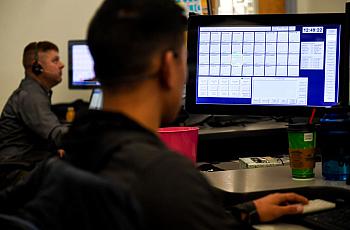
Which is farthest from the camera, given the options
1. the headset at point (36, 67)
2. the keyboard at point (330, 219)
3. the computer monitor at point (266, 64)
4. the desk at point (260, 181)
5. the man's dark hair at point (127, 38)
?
the headset at point (36, 67)

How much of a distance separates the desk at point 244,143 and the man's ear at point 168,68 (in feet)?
5.25

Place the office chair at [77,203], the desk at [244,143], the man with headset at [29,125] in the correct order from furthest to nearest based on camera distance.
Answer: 1. the man with headset at [29,125]
2. the desk at [244,143]
3. the office chair at [77,203]

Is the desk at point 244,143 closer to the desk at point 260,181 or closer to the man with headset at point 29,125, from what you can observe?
the desk at point 260,181

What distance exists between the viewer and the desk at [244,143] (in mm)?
2619

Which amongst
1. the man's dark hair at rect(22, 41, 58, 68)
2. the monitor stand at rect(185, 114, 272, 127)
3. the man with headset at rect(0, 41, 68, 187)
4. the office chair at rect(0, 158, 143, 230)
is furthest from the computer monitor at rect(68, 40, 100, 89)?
the office chair at rect(0, 158, 143, 230)

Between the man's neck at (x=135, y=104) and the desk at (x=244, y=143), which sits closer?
the man's neck at (x=135, y=104)

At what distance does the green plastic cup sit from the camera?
1.70 m

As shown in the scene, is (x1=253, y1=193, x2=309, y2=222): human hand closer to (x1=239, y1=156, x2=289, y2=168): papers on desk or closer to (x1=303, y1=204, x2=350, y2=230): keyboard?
(x1=303, y1=204, x2=350, y2=230): keyboard

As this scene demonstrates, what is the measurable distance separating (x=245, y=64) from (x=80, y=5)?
3.29 metres

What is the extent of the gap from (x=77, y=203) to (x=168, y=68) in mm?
289

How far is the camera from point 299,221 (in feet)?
4.58

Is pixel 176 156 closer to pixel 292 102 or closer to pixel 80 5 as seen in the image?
pixel 292 102

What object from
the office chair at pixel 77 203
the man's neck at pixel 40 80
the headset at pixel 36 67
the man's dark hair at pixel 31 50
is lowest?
the office chair at pixel 77 203

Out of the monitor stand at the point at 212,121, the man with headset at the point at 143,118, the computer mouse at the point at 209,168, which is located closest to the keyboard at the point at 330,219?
the man with headset at the point at 143,118
